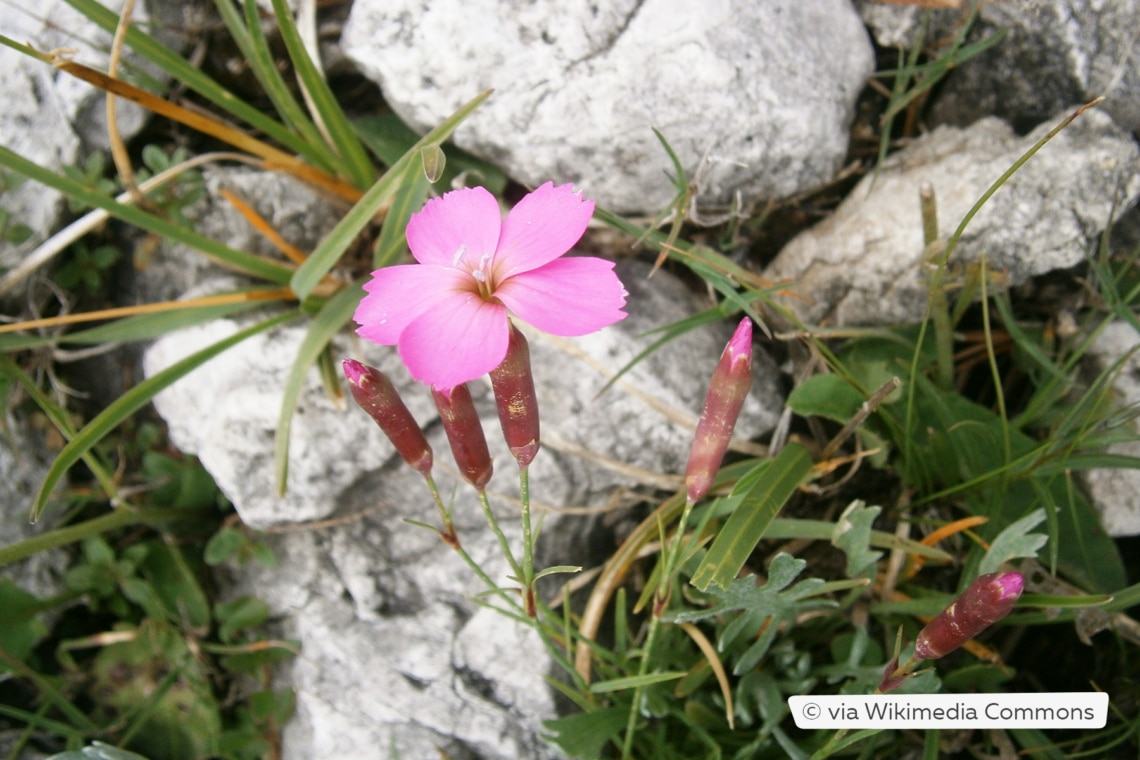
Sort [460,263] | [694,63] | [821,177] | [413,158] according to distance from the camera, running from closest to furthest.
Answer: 1. [460,263]
2. [413,158]
3. [694,63]
4. [821,177]

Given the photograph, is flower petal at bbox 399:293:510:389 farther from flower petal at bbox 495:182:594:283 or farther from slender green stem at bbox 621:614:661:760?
slender green stem at bbox 621:614:661:760

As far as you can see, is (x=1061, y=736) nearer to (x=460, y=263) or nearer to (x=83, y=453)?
(x=460, y=263)

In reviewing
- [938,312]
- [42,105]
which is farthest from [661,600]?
[42,105]

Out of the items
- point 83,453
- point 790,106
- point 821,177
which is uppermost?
point 790,106

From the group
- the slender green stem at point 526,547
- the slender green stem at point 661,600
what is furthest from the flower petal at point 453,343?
the slender green stem at point 661,600

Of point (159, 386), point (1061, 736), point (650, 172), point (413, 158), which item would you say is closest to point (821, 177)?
point (650, 172)

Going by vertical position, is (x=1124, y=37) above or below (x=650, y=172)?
above
